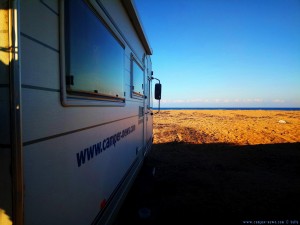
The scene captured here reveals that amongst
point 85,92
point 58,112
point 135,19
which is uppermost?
point 135,19

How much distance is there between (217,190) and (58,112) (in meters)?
4.33

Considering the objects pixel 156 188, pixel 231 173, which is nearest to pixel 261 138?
pixel 231 173

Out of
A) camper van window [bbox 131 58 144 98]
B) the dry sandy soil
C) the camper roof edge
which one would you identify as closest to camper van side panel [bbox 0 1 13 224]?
the camper roof edge

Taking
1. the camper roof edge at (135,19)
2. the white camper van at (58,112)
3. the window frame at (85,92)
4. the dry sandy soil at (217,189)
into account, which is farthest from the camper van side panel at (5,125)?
the dry sandy soil at (217,189)

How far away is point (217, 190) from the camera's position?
4832 millimetres

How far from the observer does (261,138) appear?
39.3ft

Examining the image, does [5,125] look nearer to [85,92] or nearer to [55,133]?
[55,133]

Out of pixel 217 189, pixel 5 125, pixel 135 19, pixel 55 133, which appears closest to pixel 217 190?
pixel 217 189

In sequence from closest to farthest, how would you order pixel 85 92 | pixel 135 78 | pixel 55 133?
pixel 55 133, pixel 85 92, pixel 135 78

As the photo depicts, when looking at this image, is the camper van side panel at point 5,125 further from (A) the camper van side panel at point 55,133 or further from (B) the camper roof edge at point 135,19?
(B) the camper roof edge at point 135,19

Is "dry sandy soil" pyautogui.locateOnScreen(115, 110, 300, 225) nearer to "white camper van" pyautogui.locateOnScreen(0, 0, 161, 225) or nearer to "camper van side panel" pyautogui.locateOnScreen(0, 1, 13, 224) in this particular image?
"white camper van" pyautogui.locateOnScreen(0, 0, 161, 225)

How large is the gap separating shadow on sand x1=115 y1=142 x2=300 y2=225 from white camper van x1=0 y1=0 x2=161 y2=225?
154 cm

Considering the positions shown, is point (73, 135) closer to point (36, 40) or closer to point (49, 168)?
point (49, 168)

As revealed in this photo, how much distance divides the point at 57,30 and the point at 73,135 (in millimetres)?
735
